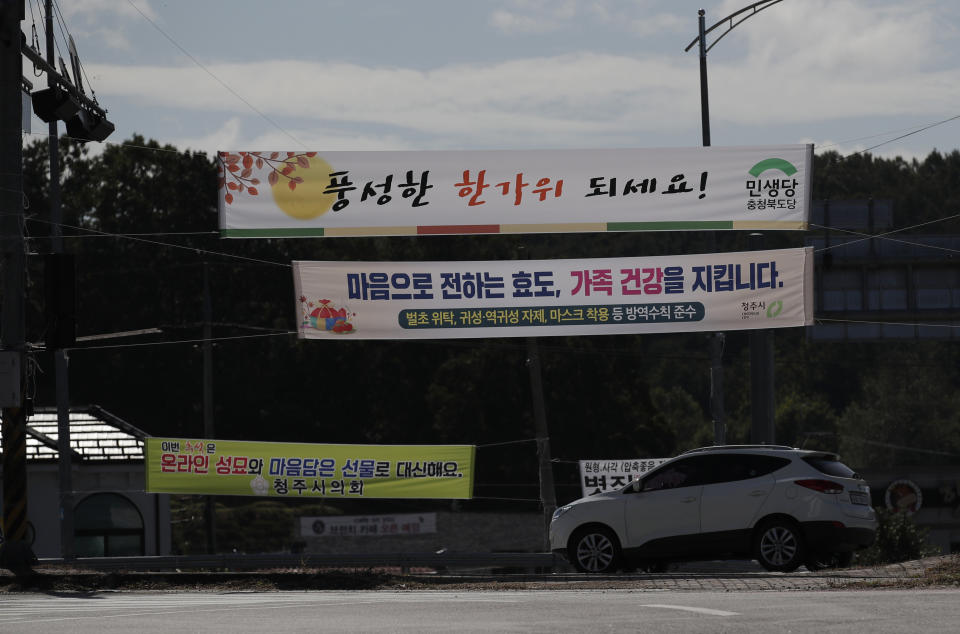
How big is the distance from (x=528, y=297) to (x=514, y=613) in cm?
1094

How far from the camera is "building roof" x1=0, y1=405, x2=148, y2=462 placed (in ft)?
125

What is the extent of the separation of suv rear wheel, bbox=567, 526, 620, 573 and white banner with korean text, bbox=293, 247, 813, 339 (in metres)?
4.46

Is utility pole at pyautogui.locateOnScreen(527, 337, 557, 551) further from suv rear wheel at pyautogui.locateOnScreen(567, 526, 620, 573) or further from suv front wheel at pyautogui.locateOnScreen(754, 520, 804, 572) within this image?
A: suv front wheel at pyautogui.locateOnScreen(754, 520, 804, 572)

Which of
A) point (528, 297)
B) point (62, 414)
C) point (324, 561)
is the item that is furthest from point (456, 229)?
point (62, 414)

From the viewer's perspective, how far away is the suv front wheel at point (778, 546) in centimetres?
1859

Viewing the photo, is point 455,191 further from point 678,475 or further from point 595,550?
point 595,550

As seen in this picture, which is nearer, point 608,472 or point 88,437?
point 608,472

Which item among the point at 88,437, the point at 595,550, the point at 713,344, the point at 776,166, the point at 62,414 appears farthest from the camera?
the point at 88,437

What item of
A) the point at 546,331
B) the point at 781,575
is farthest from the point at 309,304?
the point at 781,575

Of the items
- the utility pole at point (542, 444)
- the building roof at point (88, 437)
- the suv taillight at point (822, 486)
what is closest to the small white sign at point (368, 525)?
the utility pole at point (542, 444)

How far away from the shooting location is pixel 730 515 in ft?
61.8

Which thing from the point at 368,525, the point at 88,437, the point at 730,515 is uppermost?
the point at 88,437

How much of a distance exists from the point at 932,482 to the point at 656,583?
181 feet

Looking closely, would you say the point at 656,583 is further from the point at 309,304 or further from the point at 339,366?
the point at 339,366
